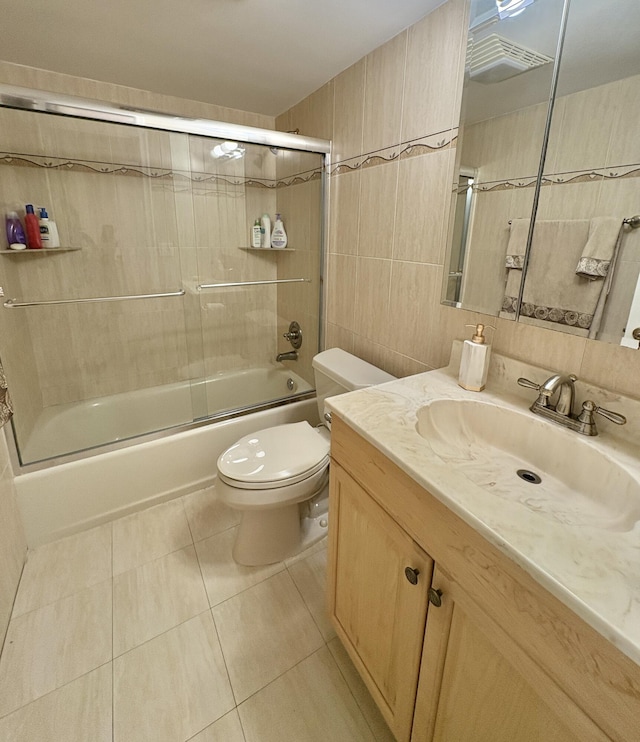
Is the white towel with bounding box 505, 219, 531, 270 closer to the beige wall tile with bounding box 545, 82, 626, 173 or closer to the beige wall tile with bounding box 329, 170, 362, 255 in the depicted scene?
the beige wall tile with bounding box 545, 82, 626, 173

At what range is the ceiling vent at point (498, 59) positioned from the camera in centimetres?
97

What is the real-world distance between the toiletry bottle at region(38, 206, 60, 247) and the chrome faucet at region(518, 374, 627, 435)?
2.23 metres

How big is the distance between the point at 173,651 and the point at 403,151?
1.92 m

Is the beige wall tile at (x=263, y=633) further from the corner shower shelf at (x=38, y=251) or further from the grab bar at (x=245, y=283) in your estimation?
A: the corner shower shelf at (x=38, y=251)

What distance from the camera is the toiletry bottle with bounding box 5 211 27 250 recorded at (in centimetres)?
177

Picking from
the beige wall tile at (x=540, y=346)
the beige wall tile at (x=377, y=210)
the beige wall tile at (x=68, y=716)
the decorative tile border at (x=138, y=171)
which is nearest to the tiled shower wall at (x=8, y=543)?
the beige wall tile at (x=68, y=716)

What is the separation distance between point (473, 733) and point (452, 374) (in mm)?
864

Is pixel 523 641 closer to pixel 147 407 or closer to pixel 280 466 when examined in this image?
pixel 280 466

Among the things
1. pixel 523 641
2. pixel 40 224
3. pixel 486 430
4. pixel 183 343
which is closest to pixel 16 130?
pixel 40 224

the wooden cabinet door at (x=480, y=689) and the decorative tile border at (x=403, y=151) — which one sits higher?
the decorative tile border at (x=403, y=151)

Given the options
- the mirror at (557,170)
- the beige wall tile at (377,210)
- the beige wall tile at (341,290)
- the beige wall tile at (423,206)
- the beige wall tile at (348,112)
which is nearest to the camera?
the mirror at (557,170)

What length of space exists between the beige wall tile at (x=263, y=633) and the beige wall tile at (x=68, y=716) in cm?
35

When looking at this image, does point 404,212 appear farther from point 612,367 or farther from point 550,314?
point 612,367

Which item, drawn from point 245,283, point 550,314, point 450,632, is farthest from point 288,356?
point 450,632
